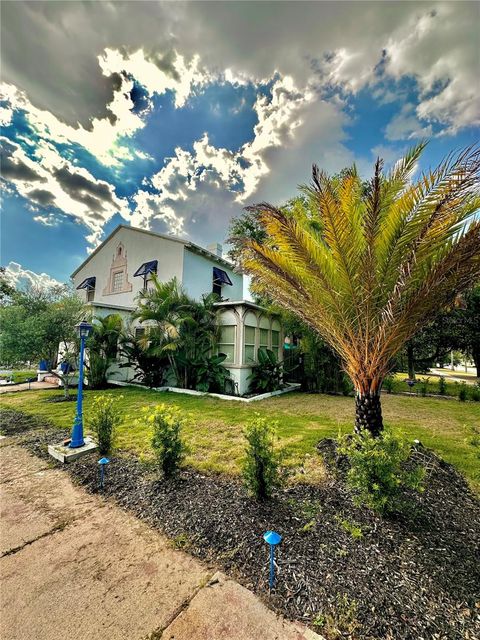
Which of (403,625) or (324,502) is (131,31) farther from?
(403,625)

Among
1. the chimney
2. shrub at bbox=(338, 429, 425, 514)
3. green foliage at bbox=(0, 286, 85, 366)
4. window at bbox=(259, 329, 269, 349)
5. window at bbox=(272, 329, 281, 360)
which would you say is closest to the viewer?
shrub at bbox=(338, 429, 425, 514)

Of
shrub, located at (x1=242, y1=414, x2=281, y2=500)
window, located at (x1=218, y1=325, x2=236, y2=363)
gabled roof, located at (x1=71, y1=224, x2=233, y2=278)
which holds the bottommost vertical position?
shrub, located at (x1=242, y1=414, x2=281, y2=500)

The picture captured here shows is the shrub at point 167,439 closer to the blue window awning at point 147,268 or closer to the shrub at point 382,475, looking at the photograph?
the shrub at point 382,475

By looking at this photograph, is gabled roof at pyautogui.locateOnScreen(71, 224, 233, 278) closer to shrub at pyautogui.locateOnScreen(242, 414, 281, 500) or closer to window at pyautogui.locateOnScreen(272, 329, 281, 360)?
window at pyautogui.locateOnScreen(272, 329, 281, 360)

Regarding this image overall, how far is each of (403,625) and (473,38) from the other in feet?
25.5

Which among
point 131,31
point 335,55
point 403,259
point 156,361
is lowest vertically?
point 156,361

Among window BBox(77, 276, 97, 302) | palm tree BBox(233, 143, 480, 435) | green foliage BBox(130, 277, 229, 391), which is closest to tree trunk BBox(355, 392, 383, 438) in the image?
palm tree BBox(233, 143, 480, 435)

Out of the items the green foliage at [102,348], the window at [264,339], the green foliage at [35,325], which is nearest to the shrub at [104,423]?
the green foliage at [35,325]

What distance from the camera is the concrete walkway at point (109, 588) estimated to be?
5.81 ft

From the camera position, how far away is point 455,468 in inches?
157

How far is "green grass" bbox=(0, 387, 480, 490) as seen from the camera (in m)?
4.36

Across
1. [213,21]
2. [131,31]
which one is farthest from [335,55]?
[131,31]

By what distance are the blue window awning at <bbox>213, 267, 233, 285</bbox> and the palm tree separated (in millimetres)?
11608

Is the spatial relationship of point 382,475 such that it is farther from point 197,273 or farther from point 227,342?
point 197,273
